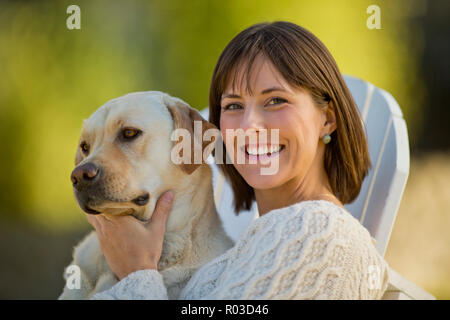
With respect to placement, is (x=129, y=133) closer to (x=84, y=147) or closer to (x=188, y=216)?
(x=84, y=147)

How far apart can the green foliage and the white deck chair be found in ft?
8.02

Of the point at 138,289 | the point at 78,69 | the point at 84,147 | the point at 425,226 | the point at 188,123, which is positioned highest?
the point at 78,69

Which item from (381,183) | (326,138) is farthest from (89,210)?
(381,183)

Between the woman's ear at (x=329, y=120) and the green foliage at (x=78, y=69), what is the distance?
3247 mm

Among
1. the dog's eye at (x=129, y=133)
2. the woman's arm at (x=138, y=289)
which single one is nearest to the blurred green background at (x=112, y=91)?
the dog's eye at (x=129, y=133)

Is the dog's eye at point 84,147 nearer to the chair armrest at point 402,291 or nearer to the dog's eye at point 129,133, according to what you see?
the dog's eye at point 129,133

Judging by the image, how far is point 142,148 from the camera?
1.79 meters

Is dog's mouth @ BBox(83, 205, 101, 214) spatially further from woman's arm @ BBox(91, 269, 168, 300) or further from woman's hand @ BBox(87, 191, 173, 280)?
woman's arm @ BBox(91, 269, 168, 300)

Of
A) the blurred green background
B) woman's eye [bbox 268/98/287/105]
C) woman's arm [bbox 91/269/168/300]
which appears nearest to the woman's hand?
woman's arm [bbox 91/269/168/300]

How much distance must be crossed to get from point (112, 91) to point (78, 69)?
465 mm

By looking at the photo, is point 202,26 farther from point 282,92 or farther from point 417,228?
point 282,92

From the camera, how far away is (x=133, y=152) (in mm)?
1788

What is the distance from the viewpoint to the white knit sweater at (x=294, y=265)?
50.9 inches

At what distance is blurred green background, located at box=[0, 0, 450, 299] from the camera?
500cm
